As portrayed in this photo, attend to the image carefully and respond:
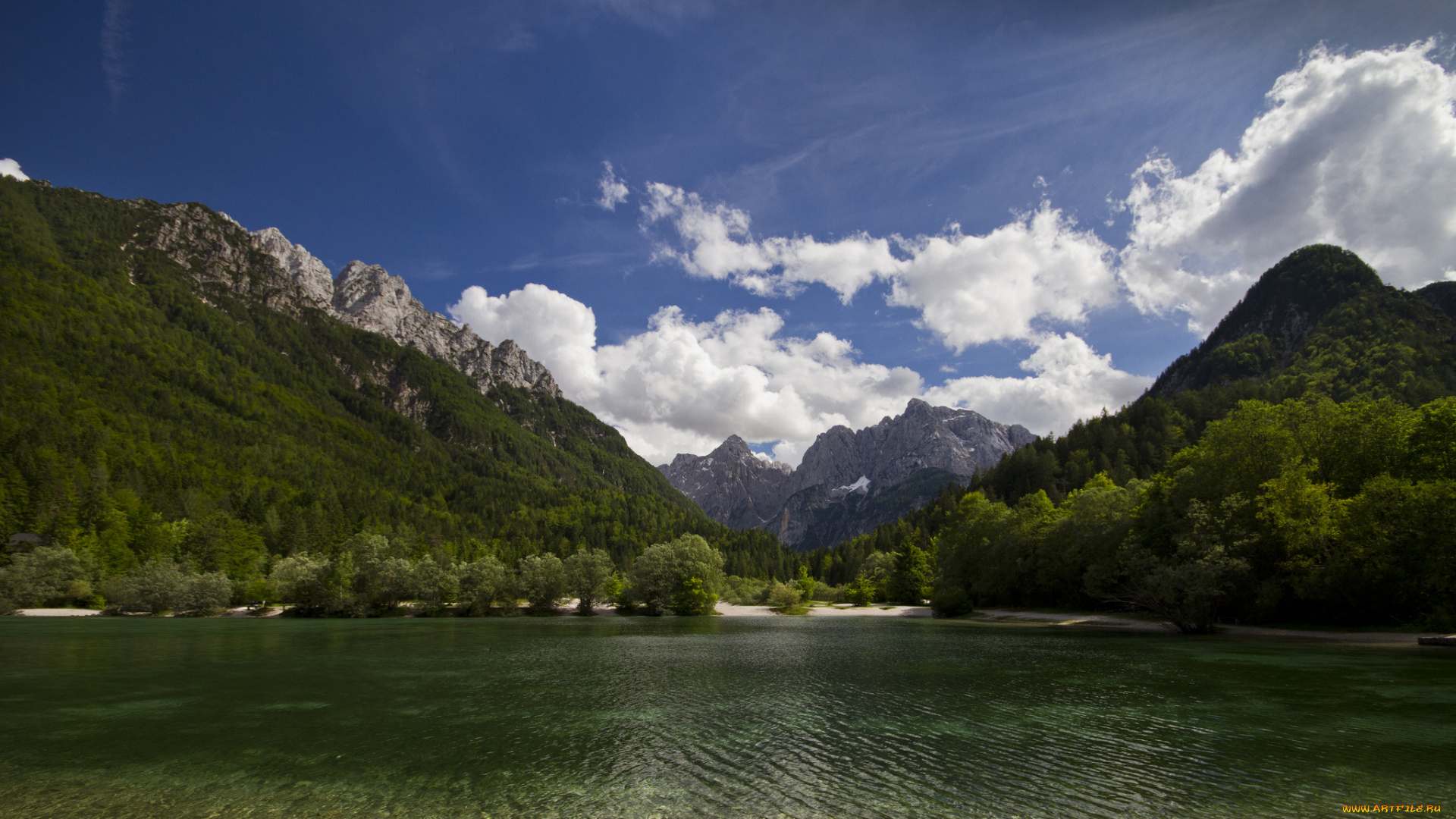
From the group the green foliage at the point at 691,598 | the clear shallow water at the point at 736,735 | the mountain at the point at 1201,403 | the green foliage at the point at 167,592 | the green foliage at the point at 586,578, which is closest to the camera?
the clear shallow water at the point at 736,735

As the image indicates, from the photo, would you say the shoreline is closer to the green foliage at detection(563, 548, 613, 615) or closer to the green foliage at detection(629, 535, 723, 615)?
the green foliage at detection(563, 548, 613, 615)

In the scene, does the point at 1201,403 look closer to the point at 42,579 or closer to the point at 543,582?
the point at 543,582

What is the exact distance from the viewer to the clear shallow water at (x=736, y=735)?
1600cm

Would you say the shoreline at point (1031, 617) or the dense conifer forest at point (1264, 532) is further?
the shoreline at point (1031, 617)

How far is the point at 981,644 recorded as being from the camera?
55.8 meters

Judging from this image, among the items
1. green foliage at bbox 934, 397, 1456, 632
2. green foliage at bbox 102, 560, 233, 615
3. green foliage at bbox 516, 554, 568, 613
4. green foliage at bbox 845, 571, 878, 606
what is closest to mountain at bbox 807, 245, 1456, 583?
green foliage at bbox 845, 571, 878, 606

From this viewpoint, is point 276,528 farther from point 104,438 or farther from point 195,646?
point 195,646

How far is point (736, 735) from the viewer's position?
23656 millimetres

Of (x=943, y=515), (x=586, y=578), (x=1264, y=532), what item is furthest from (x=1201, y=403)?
(x=586, y=578)

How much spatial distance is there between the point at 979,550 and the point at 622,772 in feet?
337

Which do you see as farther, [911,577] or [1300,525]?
[911,577]

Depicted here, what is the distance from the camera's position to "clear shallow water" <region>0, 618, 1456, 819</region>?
1600cm

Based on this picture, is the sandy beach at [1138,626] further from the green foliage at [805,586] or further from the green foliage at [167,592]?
the green foliage at [167,592]

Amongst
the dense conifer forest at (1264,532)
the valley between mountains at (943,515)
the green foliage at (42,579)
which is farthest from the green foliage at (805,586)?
the green foliage at (42,579)
